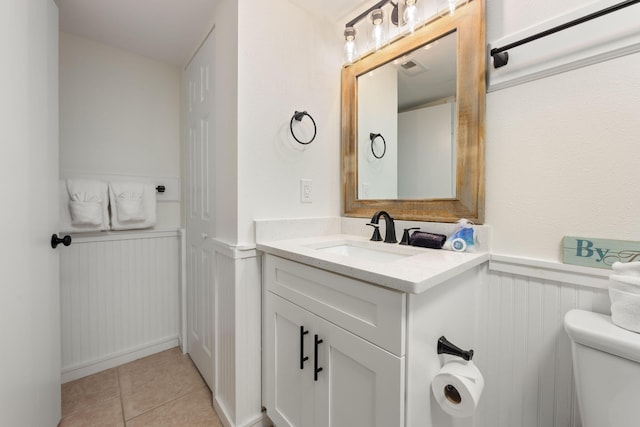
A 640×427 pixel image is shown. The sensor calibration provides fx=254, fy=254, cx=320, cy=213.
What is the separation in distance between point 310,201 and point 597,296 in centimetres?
114

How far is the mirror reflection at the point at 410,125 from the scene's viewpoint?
1.10m

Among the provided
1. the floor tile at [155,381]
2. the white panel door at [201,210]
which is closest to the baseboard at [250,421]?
the white panel door at [201,210]

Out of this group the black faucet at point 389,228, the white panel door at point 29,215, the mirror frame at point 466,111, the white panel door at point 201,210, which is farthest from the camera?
the white panel door at point 201,210

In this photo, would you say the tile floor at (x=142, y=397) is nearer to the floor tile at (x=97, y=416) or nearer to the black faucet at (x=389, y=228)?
the floor tile at (x=97, y=416)

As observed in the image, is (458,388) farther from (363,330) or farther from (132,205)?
(132,205)

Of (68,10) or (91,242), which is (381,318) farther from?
(68,10)

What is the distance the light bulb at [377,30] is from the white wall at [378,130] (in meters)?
0.12

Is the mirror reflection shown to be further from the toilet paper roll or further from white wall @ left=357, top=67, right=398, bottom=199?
the toilet paper roll

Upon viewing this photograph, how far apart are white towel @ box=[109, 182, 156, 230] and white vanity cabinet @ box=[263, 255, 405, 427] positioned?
1.13 metres

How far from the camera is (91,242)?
1629 mm

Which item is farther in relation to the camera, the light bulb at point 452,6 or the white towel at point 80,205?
the white towel at point 80,205

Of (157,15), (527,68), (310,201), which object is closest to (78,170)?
(157,15)

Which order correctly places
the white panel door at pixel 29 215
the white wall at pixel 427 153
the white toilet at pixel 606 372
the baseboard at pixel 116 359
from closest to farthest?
the white toilet at pixel 606 372
the white panel door at pixel 29 215
the white wall at pixel 427 153
the baseboard at pixel 116 359

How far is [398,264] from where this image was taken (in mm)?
785
